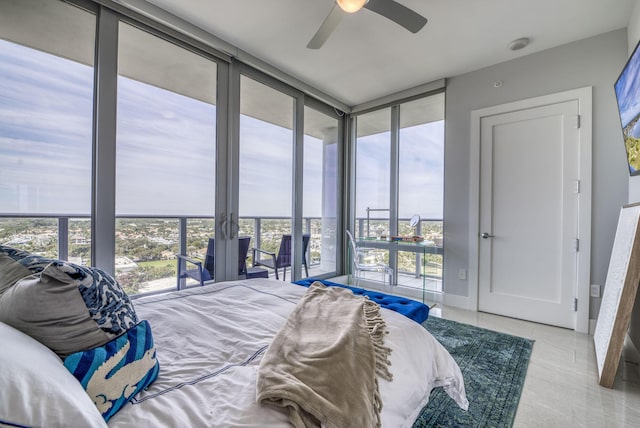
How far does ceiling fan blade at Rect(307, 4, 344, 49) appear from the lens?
1.88m

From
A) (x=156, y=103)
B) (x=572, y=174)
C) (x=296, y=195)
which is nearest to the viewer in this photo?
(x=156, y=103)

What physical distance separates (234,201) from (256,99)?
50.9 inches

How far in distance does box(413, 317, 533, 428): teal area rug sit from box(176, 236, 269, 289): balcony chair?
199 cm

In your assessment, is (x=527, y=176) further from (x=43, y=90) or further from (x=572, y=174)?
(x=43, y=90)

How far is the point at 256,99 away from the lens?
10.8 ft

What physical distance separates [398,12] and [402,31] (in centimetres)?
68

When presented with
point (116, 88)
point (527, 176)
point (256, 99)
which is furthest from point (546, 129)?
point (116, 88)

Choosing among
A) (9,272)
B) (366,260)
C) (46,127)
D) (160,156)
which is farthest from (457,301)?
(46,127)

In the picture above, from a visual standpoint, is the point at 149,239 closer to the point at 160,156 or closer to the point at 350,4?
the point at 160,156

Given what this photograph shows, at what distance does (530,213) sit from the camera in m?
2.88

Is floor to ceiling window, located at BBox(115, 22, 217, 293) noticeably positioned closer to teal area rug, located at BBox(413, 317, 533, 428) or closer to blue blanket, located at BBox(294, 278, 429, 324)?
blue blanket, located at BBox(294, 278, 429, 324)

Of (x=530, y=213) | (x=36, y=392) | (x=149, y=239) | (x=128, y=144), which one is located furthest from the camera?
(x=530, y=213)

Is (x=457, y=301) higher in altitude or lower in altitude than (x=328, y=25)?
lower

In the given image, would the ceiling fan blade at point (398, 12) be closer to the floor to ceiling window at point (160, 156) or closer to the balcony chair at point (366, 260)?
the floor to ceiling window at point (160, 156)
